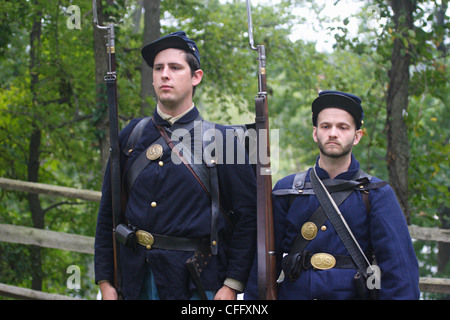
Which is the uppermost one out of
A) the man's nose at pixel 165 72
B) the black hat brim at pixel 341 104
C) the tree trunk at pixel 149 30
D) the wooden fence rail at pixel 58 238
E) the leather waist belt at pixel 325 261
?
the tree trunk at pixel 149 30

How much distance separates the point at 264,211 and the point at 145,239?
1.96 ft

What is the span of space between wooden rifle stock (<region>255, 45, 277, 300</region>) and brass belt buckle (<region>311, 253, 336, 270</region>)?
0.67 ft

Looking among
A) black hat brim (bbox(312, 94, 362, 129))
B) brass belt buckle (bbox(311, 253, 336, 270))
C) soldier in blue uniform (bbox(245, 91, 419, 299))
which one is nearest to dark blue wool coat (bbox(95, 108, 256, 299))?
soldier in blue uniform (bbox(245, 91, 419, 299))

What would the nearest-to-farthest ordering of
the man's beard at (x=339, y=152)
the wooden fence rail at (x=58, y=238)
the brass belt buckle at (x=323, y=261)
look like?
1. the brass belt buckle at (x=323, y=261)
2. the man's beard at (x=339, y=152)
3. the wooden fence rail at (x=58, y=238)

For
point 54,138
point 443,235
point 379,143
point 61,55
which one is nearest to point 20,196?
point 54,138

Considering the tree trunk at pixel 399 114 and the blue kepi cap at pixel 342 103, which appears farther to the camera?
the tree trunk at pixel 399 114

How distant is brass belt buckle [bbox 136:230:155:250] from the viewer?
2.82m

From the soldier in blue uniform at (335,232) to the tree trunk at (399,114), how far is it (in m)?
2.44

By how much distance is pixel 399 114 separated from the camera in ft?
17.8

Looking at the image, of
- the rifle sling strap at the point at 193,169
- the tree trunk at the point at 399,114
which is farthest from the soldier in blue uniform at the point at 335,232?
the tree trunk at the point at 399,114

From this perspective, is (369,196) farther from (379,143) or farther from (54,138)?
(54,138)

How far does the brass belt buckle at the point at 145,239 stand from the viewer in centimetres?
282

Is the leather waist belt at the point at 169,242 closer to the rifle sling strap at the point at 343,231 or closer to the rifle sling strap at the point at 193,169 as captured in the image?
the rifle sling strap at the point at 193,169

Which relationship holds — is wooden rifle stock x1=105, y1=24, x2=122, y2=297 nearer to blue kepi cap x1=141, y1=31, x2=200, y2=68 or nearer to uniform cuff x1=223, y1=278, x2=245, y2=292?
blue kepi cap x1=141, y1=31, x2=200, y2=68
